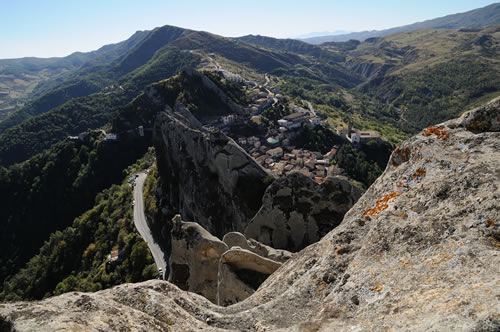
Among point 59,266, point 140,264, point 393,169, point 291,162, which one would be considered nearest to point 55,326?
point 393,169

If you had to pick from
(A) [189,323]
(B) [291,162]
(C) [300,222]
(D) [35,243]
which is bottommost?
(D) [35,243]

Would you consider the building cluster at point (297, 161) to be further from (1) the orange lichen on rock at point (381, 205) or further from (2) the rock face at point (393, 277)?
(2) the rock face at point (393, 277)

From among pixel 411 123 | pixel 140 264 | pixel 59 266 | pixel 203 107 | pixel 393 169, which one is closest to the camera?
pixel 393 169

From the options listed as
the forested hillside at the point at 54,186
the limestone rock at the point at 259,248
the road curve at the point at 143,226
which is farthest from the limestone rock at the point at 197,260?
the forested hillside at the point at 54,186

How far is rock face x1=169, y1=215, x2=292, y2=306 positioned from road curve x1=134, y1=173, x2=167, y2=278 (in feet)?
77.6

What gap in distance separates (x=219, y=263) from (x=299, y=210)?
7.02 meters

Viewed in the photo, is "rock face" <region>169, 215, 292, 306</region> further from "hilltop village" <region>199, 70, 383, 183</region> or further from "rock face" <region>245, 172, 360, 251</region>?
"hilltop village" <region>199, 70, 383, 183</region>

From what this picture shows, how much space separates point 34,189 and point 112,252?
51.8 metres

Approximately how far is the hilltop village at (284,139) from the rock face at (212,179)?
32860 millimetres

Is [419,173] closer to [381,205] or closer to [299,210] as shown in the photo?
[381,205]

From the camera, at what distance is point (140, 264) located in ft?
138

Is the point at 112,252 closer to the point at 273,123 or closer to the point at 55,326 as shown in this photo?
the point at 55,326

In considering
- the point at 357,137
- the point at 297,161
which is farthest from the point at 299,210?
the point at 357,137

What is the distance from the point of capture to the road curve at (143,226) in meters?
41.6
